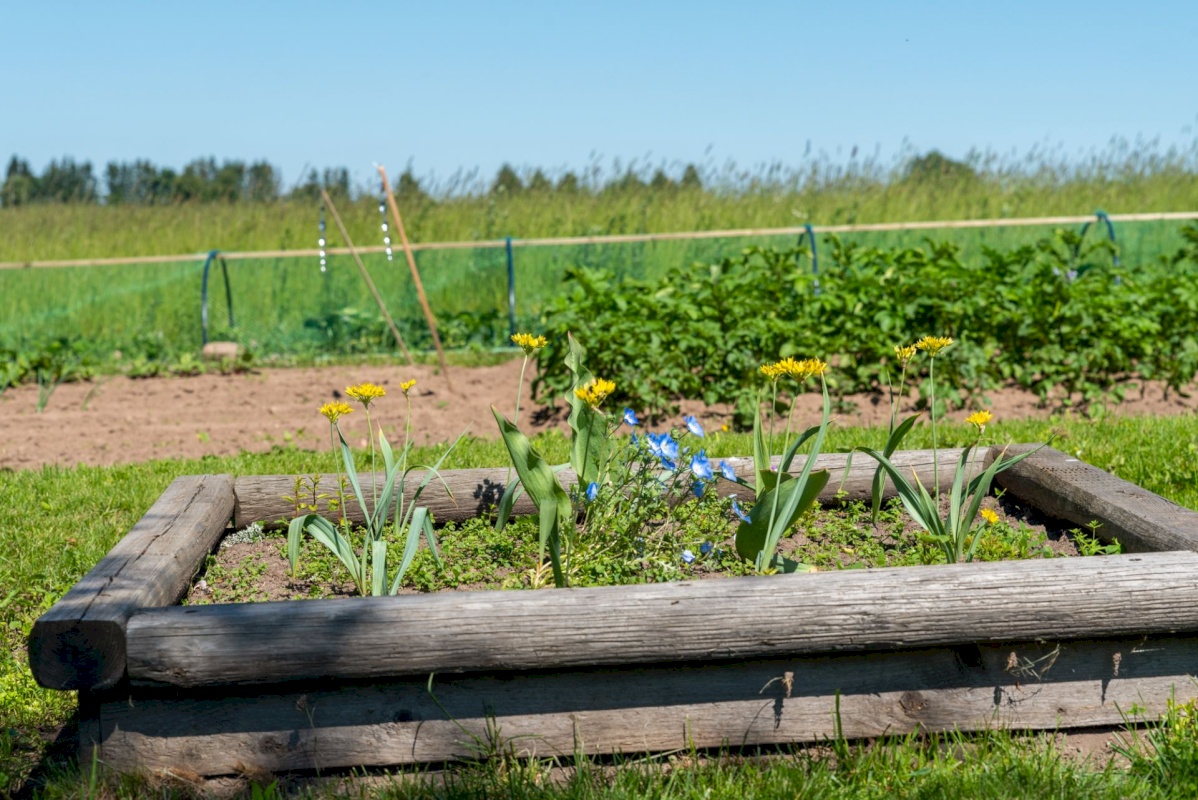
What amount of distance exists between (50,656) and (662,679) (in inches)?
50.0

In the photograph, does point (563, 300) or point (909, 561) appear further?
point (563, 300)

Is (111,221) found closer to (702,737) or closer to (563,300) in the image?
(563,300)

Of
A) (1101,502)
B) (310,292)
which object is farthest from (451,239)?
(1101,502)

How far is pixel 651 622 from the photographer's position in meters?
2.27

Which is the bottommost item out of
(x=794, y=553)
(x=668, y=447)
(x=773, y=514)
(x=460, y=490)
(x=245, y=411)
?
(x=245, y=411)

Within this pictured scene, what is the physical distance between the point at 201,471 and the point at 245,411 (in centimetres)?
213

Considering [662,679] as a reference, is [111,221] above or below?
above

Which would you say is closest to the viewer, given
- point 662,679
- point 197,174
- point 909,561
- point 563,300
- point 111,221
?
point 662,679

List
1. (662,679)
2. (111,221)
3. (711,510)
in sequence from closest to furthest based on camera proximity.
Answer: (662,679) < (711,510) < (111,221)

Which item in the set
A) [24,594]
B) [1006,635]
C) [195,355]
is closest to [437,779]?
[1006,635]

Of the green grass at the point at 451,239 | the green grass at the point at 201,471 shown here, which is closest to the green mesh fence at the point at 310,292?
the green grass at the point at 451,239

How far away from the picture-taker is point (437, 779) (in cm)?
233

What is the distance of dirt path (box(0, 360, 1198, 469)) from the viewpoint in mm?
6152

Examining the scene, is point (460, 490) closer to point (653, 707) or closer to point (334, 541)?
point (334, 541)
